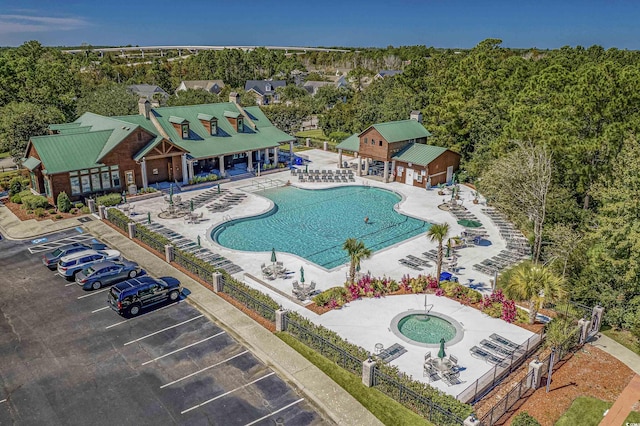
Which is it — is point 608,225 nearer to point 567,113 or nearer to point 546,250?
point 546,250

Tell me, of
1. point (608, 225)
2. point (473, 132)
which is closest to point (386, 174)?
point (473, 132)

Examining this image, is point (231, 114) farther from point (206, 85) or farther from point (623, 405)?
point (206, 85)

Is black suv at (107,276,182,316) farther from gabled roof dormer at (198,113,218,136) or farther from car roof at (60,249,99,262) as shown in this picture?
gabled roof dormer at (198,113,218,136)

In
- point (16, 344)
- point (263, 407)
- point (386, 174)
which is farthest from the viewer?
point (386, 174)

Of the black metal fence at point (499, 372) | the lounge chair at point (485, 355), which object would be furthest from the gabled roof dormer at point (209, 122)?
the black metal fence at point (499, 372)

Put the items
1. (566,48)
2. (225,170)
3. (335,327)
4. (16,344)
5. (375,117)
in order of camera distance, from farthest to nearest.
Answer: (566,48)
(375,117)
(225,170)
(335,327)
(16,344)

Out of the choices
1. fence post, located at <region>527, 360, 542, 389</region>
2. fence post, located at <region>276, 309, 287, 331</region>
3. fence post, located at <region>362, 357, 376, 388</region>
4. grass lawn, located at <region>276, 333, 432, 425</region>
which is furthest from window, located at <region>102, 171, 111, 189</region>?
fence post, located at <region>527, 360, 542, 389</region>

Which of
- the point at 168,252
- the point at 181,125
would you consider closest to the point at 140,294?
the point at 168,252
